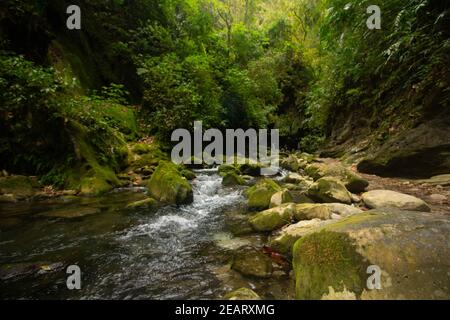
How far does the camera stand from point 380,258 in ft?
6.53

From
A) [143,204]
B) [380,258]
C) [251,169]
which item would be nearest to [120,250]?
[143,204]

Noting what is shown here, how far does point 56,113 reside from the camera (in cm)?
667

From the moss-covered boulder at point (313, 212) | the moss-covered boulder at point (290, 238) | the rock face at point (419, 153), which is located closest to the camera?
the moss-covered boulder at point (290, 238)

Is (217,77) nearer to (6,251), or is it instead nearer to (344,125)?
(344,125)

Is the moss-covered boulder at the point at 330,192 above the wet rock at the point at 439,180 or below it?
below

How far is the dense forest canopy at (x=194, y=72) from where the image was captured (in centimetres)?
639

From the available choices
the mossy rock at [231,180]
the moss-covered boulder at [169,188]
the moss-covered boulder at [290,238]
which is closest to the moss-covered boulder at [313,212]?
the moss-covered boulder at [290,238]

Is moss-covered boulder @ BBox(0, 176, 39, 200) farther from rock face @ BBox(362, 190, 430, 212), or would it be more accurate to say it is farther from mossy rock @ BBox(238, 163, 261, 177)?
rock face @ BBox(362, 190, 430, 212)

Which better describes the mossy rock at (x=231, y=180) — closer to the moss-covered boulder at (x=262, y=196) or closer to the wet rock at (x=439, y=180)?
the moss-covered boulder at (x=262, y=196)

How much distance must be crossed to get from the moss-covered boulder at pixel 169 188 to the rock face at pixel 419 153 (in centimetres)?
414

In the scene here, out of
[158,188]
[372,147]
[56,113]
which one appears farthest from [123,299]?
[372,147]

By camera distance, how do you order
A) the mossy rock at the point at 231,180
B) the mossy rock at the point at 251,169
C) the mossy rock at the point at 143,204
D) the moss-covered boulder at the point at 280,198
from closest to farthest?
the moss-covered boulder at the point at 280,198 → the mossy rock at the point at 143,204 → the mossy rock at the point at 231,180 → the mossy rock at the point at 251,169

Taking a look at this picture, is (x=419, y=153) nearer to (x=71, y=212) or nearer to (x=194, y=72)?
(x=71, y=212)

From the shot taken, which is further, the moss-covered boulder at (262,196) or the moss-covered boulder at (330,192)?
the moss-covered boulder at (262,196)
